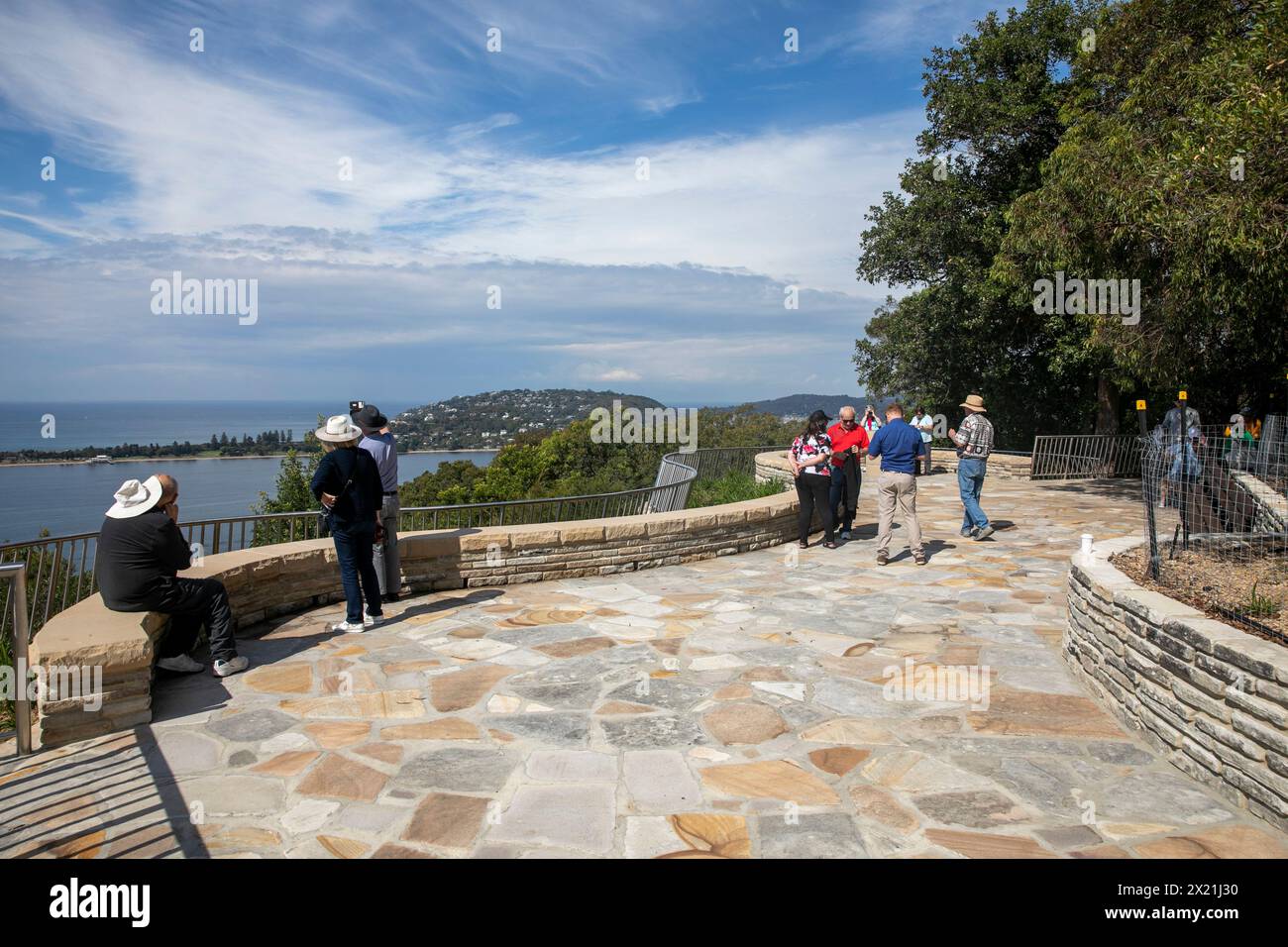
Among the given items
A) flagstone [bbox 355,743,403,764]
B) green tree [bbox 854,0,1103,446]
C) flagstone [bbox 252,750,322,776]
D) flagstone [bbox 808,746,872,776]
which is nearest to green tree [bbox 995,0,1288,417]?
green tree [bbox 854,0,1103,446]

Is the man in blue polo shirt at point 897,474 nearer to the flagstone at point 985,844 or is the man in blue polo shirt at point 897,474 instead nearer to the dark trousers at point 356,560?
the dark trousers at point 356,560

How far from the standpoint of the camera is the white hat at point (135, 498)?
5164 millimetres

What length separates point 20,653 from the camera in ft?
14.2

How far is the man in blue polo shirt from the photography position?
357 inches

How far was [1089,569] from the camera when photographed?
217 inches

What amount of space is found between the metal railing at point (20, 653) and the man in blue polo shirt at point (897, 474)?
774 cm

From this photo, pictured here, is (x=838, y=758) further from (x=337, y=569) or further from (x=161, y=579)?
(x=337, y=569)

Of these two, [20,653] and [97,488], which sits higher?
[20,653]

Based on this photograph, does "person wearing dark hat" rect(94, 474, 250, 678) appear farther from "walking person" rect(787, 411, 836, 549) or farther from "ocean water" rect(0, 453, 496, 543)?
"ocean water" rect(0, 453, 496, 543)

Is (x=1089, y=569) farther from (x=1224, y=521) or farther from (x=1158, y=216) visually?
(x=1158, y=216)

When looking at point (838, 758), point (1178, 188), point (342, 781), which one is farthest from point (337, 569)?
point (1178, 188)

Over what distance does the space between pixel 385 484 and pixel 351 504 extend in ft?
2.72

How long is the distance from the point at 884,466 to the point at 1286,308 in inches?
224

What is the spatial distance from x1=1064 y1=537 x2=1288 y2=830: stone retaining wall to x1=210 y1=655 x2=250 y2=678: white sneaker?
18.7ft
